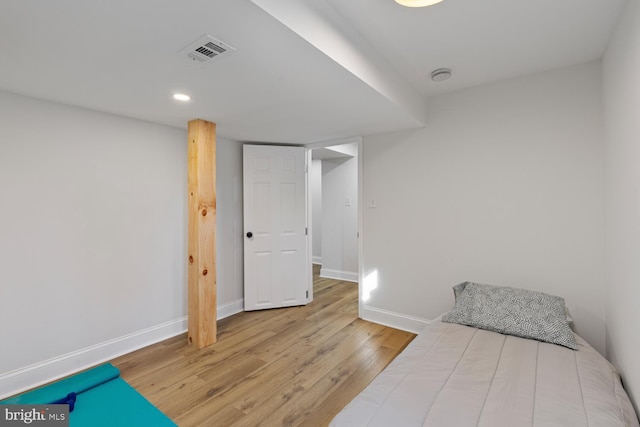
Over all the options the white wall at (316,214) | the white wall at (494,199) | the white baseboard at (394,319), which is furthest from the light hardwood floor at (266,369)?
the white wall at (316,214)

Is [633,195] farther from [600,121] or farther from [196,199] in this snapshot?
[196,199]

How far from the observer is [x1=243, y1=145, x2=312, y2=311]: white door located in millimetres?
3631

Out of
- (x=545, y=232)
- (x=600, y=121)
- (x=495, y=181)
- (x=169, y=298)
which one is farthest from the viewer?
(x=169, y=298)

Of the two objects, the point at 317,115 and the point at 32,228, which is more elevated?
the point at 317,115

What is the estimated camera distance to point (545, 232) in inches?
93.7

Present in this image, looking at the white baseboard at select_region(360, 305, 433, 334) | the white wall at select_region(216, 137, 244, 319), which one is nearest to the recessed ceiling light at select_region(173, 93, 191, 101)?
the white wall at select_region(216, 137, 244, 319)

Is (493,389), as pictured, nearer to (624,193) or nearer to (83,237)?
(624,193)

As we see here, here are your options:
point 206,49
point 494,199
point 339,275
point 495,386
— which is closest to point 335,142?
point 494,199

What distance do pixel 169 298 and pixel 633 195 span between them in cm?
360

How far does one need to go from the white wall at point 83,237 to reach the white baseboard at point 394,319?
2.01 m

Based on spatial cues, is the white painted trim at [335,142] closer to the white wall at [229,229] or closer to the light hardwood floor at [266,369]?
the white wall at [229,229]

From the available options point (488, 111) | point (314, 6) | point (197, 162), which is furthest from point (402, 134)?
point (197, 162)

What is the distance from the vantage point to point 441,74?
2.39 metres

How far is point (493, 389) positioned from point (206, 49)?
2.21 meters
